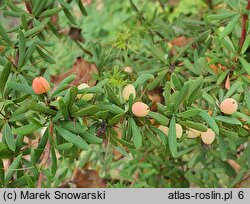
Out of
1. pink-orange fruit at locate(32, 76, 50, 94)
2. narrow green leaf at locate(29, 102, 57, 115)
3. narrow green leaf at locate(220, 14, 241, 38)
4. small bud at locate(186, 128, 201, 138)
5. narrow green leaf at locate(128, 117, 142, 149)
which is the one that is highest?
pink-orange fruit at locate(32, 76, 50, 94)

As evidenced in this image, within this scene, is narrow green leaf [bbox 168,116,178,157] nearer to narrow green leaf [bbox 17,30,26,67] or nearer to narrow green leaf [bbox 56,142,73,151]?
narrow green leaf [bbox 56,142,73,151]

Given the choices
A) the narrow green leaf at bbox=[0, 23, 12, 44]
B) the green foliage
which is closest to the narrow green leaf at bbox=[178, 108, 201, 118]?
the green foliage

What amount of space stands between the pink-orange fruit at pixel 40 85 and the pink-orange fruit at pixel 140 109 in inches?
5.6

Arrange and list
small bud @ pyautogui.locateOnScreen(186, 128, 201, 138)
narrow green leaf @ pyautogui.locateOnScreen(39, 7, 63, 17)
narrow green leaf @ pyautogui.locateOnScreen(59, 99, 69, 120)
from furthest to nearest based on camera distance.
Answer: narrow green leaf @ pyautogui.locateOnScreen(39, 7, 63, 17) < small bud @ pyautogui.locateOnScreen(186, 128, 201, 138) < narrow green leaf @ pyautogui.locateOnScreen(59, 99, 69, 120)

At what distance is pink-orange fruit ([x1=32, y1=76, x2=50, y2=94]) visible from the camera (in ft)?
2.41

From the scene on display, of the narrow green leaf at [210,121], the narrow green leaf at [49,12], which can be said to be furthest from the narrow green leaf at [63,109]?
the narrow green leaf at [49,12]

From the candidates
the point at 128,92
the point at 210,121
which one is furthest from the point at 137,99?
the point at 210,121

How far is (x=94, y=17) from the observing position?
3.07 metres

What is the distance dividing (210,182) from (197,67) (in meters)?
0.40

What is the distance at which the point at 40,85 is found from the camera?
0.74 metres

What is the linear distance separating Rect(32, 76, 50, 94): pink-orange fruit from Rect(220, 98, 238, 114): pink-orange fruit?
0.30m

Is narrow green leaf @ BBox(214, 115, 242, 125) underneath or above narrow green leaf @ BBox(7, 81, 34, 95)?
underneath

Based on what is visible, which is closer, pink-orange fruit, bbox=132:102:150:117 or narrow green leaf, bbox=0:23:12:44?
pink-orange fruit, bbox=132:102:150:117

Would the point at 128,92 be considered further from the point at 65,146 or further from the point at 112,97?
the point at 65,146
